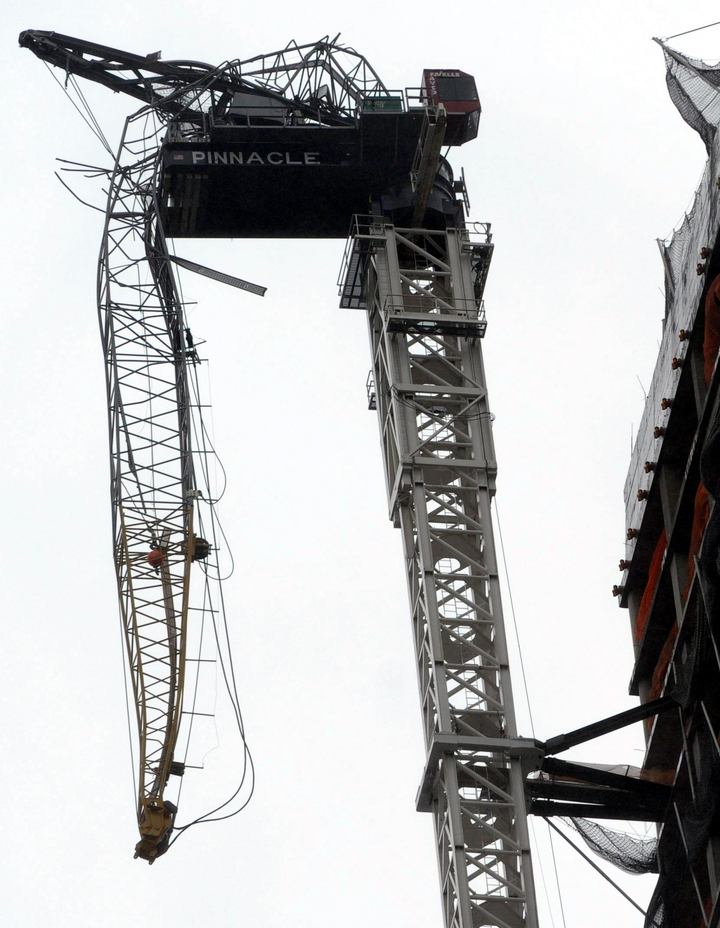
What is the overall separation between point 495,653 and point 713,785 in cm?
721

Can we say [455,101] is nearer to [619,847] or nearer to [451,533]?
[451,533]

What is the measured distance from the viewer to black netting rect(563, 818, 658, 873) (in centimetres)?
5512

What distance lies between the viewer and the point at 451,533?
56.4 m

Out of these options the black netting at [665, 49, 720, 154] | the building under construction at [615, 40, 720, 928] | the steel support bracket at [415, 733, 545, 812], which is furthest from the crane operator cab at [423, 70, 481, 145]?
the steel support bracket at [415, 733, 545, 812]

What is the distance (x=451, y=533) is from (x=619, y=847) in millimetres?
9223

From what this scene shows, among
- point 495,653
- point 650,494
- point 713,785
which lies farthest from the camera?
point 650,494

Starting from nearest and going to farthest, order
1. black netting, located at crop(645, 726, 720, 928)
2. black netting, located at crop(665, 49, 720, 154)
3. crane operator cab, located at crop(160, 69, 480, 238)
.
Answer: black netting, located at crop(645, 726, 720, 928) < black netting, located at crop(665, 49, 720, 154) < crane operator cab, located at crop(160, 69, 480, 238)

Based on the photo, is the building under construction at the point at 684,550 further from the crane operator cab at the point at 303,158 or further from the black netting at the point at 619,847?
the crane operator cab at the point at 303,158

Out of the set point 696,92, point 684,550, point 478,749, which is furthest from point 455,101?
point 478,749

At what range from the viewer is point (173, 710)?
57562mm

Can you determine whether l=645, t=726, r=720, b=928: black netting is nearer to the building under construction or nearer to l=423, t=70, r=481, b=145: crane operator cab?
the building under construction

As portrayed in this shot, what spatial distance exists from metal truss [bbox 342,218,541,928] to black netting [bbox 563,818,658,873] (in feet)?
11.2

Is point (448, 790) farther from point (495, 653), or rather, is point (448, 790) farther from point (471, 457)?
point (471, 457)

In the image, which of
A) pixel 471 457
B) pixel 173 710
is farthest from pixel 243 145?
pixel 173 710
